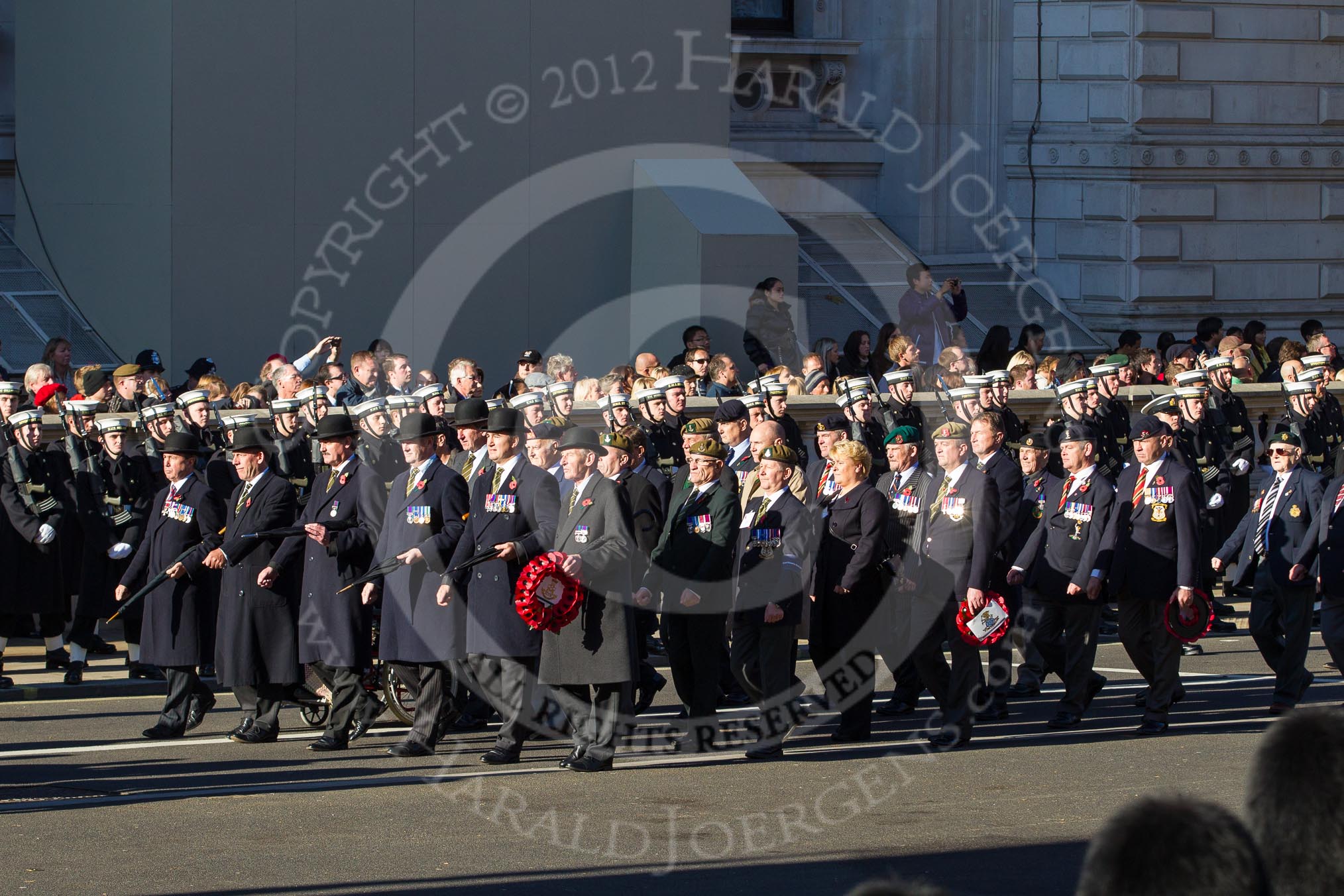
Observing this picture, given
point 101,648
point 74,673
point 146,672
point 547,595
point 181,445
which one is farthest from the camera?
point 101,648

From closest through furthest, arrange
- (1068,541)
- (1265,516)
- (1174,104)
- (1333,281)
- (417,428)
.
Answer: (417,428) → (1068,541) → (1265,516) → (1174,104) → (1333,281)

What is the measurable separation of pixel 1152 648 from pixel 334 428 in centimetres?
488

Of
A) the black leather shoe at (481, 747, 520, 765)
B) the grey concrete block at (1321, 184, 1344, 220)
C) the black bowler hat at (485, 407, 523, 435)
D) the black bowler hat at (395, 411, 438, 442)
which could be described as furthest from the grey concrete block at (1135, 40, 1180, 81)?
the black leather shoe at (481, 747, 520, 765)

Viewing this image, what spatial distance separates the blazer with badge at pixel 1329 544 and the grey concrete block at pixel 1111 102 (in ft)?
42.1

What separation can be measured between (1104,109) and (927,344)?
4980 millimetres

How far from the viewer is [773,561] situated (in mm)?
11016

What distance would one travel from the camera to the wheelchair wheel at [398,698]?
11.7m

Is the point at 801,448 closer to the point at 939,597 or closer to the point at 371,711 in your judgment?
the point at 939,597

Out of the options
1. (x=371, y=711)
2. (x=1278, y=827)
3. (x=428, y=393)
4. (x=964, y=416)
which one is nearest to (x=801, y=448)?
(x=964, y=416)

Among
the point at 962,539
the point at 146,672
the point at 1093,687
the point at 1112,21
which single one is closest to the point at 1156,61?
the point at 1112,21

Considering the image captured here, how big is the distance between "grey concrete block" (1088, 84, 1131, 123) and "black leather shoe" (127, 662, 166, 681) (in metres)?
14.9

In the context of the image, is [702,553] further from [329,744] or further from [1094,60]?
[1094,60]

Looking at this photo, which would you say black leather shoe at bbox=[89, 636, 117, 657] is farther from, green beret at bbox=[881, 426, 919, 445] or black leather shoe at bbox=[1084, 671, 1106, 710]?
black leather shoe at bbox=[1084, 671, 1106, 710]

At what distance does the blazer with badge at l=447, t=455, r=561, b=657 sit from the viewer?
10.7 meters
